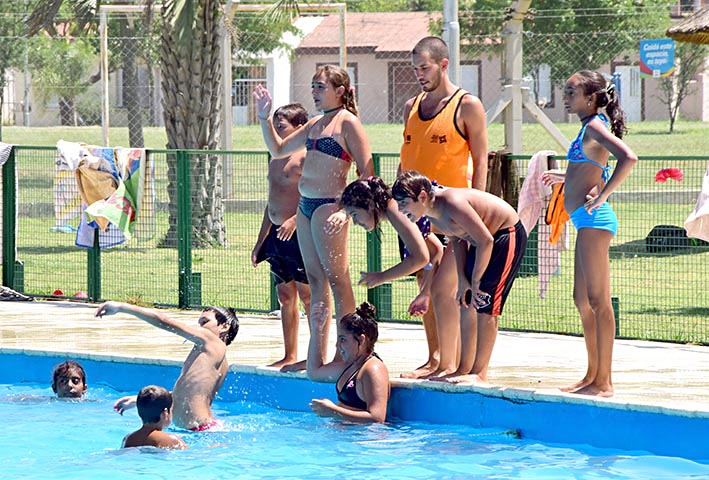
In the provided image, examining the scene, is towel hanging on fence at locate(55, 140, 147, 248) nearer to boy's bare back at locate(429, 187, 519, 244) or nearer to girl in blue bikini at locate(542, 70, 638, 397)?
boy's bare back at locate(429, 187, 519, 244)

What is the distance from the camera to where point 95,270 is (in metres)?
12.9

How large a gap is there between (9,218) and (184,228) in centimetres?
211

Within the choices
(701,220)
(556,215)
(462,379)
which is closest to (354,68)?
(556,215)

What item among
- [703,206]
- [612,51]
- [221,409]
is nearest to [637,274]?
[703,206]

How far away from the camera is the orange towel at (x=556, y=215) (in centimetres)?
1018

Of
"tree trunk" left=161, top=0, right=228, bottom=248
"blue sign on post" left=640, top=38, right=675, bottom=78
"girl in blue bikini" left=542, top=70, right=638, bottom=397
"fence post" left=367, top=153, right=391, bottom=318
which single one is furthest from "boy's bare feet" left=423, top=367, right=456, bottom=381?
"blue sign on post" left=640, top=38, right=675, bottom=78

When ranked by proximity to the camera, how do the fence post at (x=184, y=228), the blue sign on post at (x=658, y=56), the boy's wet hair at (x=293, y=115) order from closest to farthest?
the boy's wet hair at (x=293, y=115), the fence post at (x=184, y=228), the blue sign on post at (x=658, y=56)

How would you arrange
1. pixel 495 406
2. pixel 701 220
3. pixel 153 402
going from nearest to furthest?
pixel 153 402
pixel 495 406
pixel 701 220

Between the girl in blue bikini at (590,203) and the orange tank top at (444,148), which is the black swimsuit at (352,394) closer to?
the orange tank top at (444,148)

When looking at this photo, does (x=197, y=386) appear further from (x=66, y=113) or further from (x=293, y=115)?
(x=66, y=113)

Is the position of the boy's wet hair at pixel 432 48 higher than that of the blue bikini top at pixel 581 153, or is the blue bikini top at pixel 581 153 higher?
the boy's wet hair at pixel 432 48

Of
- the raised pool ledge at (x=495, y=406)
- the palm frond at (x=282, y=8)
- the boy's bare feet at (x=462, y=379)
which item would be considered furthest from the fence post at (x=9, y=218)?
the boy's bare feet at (x=462, y=379)

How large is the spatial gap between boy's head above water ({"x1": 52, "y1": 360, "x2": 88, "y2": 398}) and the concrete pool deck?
20.5 inches

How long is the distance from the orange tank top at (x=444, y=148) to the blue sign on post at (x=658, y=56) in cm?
2666
